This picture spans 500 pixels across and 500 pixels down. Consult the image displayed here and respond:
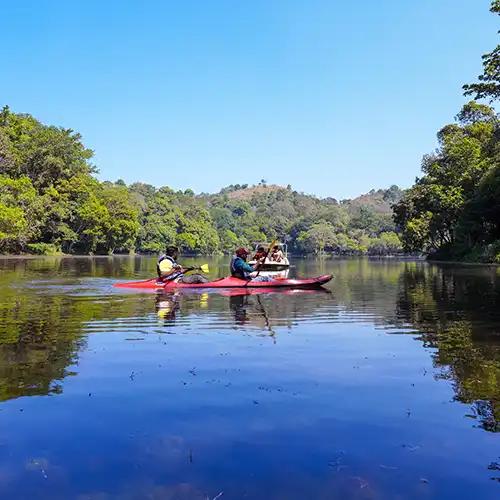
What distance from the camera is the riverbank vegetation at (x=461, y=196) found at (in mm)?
51812

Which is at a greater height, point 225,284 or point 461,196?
point 461,196

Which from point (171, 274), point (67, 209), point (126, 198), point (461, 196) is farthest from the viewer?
point (126, 198)

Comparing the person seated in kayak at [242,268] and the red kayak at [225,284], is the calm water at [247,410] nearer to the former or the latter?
the red kayak at [225,284]

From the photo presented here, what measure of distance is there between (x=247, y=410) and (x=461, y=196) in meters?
57.3

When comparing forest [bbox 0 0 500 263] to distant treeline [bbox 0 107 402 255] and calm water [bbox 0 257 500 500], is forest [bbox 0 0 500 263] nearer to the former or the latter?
distant treeline [bbox 0 107 402 255]

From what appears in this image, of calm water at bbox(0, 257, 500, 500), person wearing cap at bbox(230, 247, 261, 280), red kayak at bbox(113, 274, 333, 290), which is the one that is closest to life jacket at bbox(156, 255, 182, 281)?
red kayak at bbox(113, 274, 333, 290)

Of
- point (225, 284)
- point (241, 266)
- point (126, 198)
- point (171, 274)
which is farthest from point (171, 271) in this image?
point (126, 198)

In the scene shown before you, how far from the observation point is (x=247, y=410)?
20.6 feet

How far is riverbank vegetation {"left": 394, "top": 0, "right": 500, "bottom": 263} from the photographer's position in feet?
170

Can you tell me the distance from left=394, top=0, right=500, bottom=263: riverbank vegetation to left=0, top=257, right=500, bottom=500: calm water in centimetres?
3969

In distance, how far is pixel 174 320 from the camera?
13492 mm

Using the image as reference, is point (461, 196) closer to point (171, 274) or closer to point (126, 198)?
point (171, 274)

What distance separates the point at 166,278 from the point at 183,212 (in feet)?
397

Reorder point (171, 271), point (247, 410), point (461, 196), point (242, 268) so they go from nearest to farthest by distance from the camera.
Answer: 1. point (247, 410)
2. point (171, 271)
3. point (242, 268)
4. point (461, 196)
